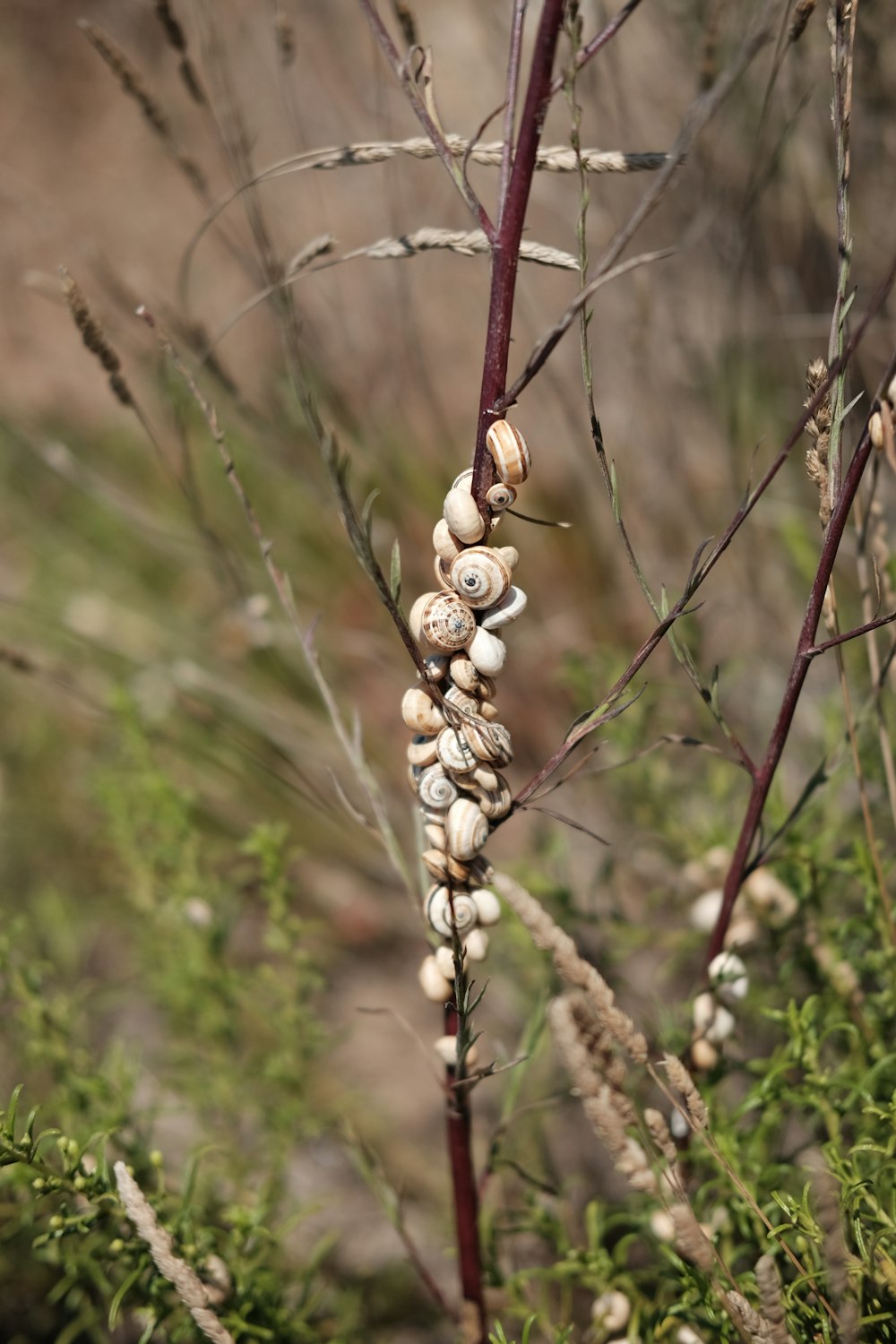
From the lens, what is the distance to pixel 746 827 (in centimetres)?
68

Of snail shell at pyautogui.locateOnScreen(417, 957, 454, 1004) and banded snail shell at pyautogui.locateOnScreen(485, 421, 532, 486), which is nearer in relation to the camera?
banded snail shell at pyautogui.locateOnScreen(485, 421, 532, 486)

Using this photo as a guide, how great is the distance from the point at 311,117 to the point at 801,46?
1392mm

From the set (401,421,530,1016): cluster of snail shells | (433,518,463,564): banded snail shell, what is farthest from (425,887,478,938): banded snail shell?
(433,518,463,564): banded snail shell

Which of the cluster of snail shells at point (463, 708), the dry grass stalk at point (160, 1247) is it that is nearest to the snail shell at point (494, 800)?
the cluster of snail shells at point (463, 708)

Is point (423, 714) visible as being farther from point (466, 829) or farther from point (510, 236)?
point (510, 236)

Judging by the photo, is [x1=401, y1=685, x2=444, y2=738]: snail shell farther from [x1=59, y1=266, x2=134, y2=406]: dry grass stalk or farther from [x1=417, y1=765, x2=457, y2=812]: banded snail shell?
[x1=59, y1=266, x2=134, y2=406]: dry grass stalk

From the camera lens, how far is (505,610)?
0.59 meters

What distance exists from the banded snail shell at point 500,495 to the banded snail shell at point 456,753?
0.14m

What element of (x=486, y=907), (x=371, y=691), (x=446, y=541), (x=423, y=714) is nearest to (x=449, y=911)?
(x=486, y=907)

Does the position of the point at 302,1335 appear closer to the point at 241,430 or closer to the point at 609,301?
the point at 241,430

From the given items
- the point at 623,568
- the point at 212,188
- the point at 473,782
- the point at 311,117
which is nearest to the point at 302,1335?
the point at 473,782

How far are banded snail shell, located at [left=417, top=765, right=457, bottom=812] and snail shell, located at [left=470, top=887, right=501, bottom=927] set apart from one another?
2.9 inches

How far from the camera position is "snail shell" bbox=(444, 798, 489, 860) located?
605 mm

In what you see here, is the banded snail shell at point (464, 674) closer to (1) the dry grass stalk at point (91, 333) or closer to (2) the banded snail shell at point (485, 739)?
(2) the banded snail shell at point (485, 739)
